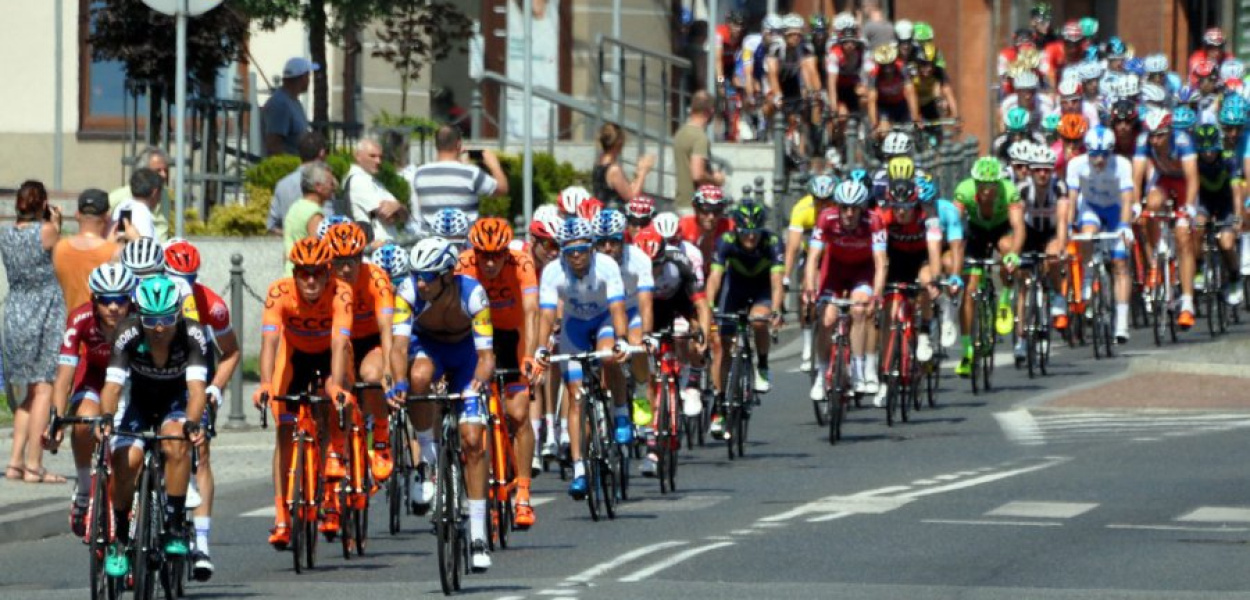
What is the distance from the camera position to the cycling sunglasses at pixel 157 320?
1451cm

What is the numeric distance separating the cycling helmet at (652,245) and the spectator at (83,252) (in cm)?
358

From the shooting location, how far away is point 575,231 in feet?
60.2

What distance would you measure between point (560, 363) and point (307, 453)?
13.0 ft

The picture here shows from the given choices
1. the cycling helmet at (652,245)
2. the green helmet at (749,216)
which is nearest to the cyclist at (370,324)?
the cycling helmet at (652,245)

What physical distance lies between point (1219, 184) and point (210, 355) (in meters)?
16.1

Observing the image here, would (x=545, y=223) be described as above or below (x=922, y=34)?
below

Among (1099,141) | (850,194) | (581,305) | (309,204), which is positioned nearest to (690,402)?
(850,194)

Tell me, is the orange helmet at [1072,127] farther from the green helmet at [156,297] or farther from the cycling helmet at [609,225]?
the green helmet at [156,297]

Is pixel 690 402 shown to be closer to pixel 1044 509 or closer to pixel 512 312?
pixel 512 312

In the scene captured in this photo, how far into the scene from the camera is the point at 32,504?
1800cm

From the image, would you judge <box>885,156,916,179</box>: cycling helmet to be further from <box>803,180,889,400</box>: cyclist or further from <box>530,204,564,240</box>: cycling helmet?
<box>530,204,564,240</box>: cycling helmet

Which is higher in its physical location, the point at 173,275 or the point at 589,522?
the point at 173,275

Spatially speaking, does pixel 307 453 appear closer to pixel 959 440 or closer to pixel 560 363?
pixel 560 363

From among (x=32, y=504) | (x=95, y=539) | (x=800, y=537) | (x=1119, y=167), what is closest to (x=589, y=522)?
(x=800, y=537)
